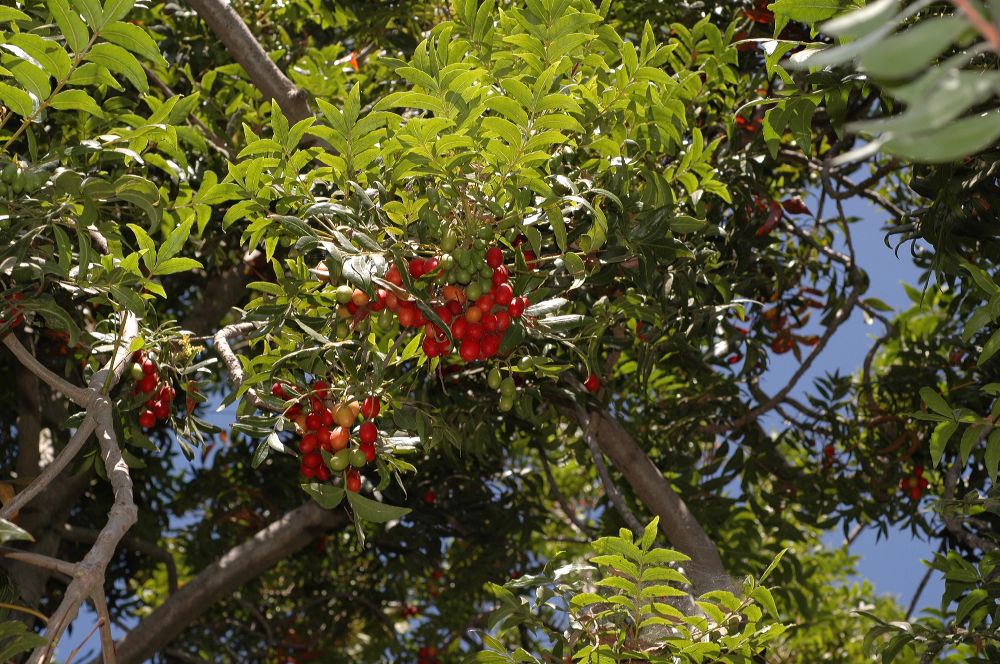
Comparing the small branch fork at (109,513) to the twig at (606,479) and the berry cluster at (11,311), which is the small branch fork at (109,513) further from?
the twig at (606,479)

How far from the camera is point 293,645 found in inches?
201

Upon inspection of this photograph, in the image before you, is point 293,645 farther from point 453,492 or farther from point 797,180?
point 797,180

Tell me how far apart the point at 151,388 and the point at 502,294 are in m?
1.13

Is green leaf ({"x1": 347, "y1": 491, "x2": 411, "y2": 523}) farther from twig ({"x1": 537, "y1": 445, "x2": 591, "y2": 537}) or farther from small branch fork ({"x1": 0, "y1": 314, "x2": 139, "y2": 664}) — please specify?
twig ({"x1": 537, "y1": 445, "x2": 591, "y2": 537})

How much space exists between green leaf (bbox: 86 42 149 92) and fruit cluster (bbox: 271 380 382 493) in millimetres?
722

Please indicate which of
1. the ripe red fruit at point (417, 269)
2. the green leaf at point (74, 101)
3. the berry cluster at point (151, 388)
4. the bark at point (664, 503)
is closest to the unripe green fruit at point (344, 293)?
the ripe red fruit at point (417, 269)

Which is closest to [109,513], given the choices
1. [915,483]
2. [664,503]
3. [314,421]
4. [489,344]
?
[314,421]

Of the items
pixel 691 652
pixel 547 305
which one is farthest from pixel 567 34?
Result: pixel 691 652

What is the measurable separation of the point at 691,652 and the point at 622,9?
245 cm

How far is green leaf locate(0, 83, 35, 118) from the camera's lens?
1874 millimetres

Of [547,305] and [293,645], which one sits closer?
[547,305]

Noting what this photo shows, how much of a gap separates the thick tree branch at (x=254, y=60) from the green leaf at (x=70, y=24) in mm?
882

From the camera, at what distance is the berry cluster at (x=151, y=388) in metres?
2.57

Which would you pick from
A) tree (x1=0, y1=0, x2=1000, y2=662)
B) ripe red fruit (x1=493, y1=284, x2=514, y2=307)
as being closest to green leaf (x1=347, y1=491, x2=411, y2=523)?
tree (x1=0, y1=0, x2=1000, y2=662)
